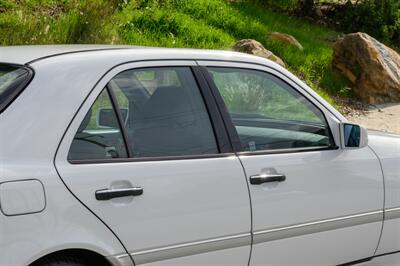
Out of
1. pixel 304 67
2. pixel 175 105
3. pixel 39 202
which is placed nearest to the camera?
pixel 39 202

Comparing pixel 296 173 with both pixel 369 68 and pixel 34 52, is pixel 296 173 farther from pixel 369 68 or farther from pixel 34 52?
pixel 369 68

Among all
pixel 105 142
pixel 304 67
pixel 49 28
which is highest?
pixel 105 142

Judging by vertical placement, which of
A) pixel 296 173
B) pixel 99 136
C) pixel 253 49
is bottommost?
pixel 253 49

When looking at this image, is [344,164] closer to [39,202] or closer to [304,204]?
[304,204]

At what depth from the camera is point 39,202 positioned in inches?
108

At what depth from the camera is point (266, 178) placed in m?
3.55

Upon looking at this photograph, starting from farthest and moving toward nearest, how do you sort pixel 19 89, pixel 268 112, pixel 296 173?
pixel 268 112
pixel 296 173
pixel 19 89

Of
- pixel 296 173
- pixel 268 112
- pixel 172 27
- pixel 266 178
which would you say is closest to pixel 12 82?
pixel 266 178

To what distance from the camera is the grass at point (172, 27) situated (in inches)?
353

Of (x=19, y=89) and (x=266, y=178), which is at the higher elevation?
(x=19, y=89)

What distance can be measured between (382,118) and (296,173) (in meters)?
8.71

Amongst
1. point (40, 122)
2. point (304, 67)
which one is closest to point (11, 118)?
point (40, 122)

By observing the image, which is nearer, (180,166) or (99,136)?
(99,136)

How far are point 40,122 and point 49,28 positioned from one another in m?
6.33
